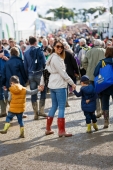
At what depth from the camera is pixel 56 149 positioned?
6949mm

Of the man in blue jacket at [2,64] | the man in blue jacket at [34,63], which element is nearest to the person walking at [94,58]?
the man in blue jacket at [34,63]

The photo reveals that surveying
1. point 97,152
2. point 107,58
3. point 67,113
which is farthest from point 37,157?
point 67,113

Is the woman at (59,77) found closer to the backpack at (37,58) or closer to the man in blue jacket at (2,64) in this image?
the backpack at (37,58)

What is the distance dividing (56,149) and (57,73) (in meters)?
1.39

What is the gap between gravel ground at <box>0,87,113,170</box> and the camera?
6.11m

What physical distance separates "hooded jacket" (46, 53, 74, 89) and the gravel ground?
0.92 meters

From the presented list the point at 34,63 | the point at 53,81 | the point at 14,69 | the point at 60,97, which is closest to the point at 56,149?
the point at 60,97

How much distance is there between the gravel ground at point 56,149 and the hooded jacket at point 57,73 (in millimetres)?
919

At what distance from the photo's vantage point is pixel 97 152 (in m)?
6.65

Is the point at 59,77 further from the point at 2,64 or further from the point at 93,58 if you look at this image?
the point at 2,64

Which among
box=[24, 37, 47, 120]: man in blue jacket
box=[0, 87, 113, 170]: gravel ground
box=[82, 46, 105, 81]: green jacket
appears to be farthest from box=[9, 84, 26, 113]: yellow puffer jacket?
box=[82, 46, 105, 81]: green jacket

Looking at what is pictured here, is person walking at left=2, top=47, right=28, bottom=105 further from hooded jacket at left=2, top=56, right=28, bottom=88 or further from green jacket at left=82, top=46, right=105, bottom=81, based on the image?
green jacket at left=82, top=46, right=105, bottom=81

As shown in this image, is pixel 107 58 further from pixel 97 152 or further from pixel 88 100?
pixel 97 152

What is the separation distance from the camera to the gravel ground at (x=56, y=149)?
20.0ft
